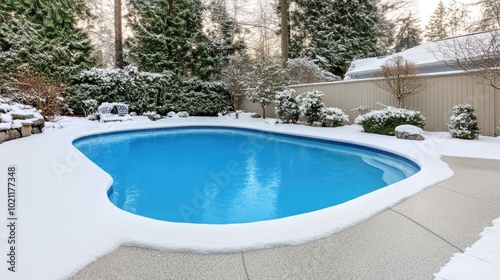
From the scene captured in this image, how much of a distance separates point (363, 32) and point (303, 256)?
19938mm

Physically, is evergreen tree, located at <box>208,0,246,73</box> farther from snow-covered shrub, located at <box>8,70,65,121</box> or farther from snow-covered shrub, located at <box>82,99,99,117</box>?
snow-covered shrub, located at <box>8,70,65,121</box>

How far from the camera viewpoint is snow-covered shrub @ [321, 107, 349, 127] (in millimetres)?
10008

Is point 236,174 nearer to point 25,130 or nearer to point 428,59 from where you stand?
point 25,130

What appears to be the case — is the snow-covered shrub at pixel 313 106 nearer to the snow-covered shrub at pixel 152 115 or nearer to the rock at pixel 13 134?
the snow-covered shrub at pixel 152 115

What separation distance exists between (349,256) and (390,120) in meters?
7.02

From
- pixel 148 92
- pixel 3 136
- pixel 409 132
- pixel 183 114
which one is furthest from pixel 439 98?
pixel 148 92

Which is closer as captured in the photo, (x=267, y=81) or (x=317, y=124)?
(x=317, y=124)

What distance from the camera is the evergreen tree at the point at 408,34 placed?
21766 millimetres

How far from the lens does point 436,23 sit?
24781 millimetres

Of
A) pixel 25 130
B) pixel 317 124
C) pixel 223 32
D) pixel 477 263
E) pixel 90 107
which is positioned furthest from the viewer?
pixel 223 32

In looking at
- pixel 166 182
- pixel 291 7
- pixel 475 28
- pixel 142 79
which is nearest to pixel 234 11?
pixel 291 7

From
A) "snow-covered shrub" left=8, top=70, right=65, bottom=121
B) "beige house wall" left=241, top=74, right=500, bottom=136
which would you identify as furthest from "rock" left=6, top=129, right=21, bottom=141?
"beige house wall" left=241, top=74, right=500, bottom=136

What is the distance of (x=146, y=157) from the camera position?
283 inches

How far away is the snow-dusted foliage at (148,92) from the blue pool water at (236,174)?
4812 mm
